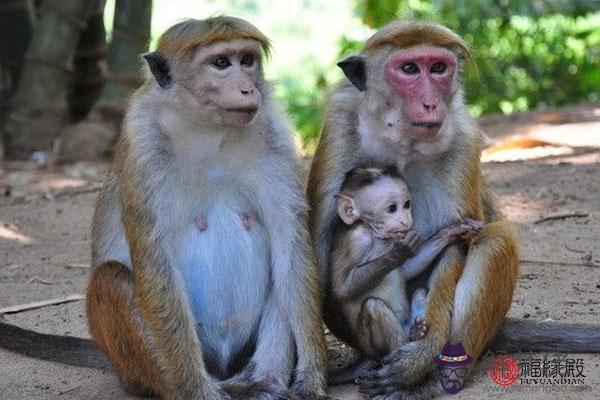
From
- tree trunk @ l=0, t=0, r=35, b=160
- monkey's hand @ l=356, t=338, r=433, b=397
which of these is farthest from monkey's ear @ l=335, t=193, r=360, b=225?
tree trunk @ l=0, t=0, r=35, b=160

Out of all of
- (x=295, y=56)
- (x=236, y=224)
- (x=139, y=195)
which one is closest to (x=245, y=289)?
(x=236, y=224)

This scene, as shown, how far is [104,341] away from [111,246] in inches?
24.3

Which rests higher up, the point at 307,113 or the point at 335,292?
the point at 335,292

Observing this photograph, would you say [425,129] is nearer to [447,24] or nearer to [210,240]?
[210,240]

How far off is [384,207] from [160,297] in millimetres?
1267

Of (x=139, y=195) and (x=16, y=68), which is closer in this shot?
(x=139, y=195)

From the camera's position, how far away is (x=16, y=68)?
1410cm

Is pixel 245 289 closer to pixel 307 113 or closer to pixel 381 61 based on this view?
pixel 381 61

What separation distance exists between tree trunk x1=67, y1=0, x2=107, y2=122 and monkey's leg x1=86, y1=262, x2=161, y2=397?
8114mm

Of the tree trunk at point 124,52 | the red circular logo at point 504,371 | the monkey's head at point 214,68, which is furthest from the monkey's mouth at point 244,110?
the tree trunk at point 124,52

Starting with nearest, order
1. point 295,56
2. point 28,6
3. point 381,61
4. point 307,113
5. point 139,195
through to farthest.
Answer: point 139,195 < point 381,61 < point 28,6 < point 307,113 < point 295,56

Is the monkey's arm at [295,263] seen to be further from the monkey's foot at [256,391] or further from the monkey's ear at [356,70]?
the monkey's ear at [356,70]

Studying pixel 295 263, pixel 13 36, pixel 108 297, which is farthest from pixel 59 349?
pixel 13 36

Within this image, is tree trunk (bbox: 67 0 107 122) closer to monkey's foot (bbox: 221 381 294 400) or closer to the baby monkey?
the baby monkey
